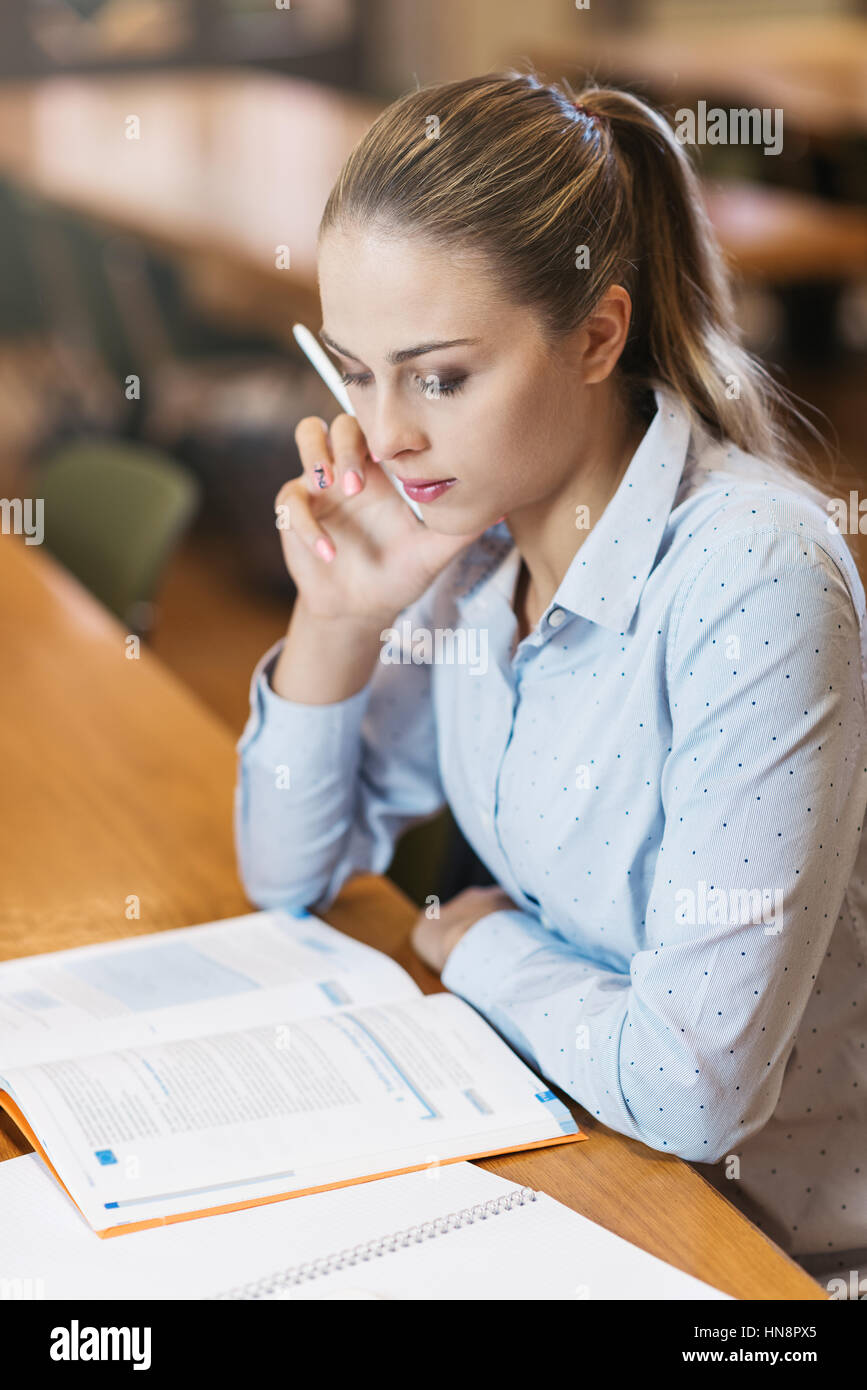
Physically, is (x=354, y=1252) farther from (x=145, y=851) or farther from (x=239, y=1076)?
(x=145, y=851)

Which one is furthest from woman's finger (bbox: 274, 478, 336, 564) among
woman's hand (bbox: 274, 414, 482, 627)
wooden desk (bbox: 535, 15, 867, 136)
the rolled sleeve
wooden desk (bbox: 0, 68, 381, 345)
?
wooden desk (bbox: 535, 15, 867, 136)

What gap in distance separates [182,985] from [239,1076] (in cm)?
16

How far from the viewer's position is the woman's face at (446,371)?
40.9 inches

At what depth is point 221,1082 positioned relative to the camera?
1079mm

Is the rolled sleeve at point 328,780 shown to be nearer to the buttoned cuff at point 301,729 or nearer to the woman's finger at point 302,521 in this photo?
the buttoned cuff at point 301,729

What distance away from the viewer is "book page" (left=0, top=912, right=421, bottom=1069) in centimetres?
116

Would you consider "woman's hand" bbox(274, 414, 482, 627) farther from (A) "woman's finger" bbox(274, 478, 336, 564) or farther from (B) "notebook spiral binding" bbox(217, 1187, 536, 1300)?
(B) "notebook spiral binding" bbox(217, 1187, 536, 1300)

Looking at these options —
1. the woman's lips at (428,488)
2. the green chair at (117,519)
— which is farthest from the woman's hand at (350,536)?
the green chair at (117,519)

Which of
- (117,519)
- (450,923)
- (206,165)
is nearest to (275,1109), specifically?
(450,923)

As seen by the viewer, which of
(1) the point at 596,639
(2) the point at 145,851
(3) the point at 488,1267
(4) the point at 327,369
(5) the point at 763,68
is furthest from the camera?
(5) the point at 763,68

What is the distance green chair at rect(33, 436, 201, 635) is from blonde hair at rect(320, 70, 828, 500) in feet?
3.95

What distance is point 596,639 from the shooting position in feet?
3.84
